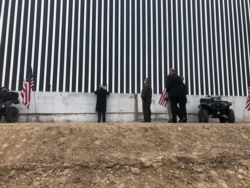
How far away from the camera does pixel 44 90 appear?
1659 cm

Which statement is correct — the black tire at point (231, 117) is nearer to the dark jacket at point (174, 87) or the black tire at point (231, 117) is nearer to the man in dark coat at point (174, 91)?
the man in dark coat at point (174, 91)

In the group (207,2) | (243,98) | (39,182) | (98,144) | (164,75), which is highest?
(207,2)

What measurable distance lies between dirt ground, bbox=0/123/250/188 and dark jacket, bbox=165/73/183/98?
96.6 inches

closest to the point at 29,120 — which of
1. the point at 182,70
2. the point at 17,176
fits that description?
the point at 182,70

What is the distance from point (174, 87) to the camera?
405 inches

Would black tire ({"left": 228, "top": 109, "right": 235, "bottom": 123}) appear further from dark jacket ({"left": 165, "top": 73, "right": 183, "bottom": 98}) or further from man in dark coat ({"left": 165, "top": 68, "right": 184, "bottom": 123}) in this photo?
dark jacket ({"left": 165, "top": 73, "right": 183, "bottom": 98})

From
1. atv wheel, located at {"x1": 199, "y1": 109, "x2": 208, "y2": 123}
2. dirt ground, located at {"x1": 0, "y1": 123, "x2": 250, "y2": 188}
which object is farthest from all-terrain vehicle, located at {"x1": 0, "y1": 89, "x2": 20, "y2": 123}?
atv wheel, located at {"x1": 199, "y1": 109, "x2": 208, "y2": 123}

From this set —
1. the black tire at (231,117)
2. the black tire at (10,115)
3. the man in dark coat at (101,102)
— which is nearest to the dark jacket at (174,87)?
the black tire at (231,117)

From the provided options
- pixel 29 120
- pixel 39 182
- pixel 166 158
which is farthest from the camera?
pixel 29 120

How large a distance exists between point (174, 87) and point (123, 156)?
443 cm

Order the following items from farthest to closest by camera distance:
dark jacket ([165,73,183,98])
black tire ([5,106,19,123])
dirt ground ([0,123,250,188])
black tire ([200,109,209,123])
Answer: black tire ([200,109,209,123]) < black tire ([5,106,19,123]) < dark jacket ([165,73,183,98]) < dirt ground ([0,123,250,188])

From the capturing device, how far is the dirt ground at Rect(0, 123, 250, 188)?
5.70 metres

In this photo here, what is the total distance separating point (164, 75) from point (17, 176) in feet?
42.8

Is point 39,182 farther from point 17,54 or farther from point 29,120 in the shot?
point 17,54
